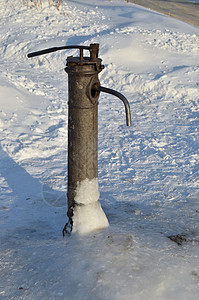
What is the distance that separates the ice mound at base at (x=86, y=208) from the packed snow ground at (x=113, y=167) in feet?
0.27

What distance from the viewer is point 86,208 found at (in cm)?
286

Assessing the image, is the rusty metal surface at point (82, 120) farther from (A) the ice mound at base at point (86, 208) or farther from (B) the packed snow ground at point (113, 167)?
(B) the packed snow ground at point (113, 167)

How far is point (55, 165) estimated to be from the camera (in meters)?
4.71

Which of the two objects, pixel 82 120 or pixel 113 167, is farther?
pixel 113 167

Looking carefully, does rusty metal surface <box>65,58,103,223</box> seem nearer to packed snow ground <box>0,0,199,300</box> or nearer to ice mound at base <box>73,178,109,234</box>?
ice mound at base <box>73,178,109,234</box>

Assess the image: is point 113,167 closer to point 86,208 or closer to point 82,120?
point 86,208

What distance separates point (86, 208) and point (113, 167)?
1809 mm

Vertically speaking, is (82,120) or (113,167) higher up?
(82,120)

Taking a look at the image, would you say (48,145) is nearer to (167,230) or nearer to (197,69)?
(167,230)

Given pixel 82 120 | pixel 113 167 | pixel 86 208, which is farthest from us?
pixel 113 167

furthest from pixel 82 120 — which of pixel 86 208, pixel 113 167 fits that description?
pixel 113 167

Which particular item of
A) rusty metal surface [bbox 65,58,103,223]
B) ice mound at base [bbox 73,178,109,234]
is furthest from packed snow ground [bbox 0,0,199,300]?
rusty metal surface [bbox 65,58,103,223]

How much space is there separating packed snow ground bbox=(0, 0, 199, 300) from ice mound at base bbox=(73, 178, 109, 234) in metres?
0.08

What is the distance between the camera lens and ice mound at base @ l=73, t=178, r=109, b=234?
281 cm
